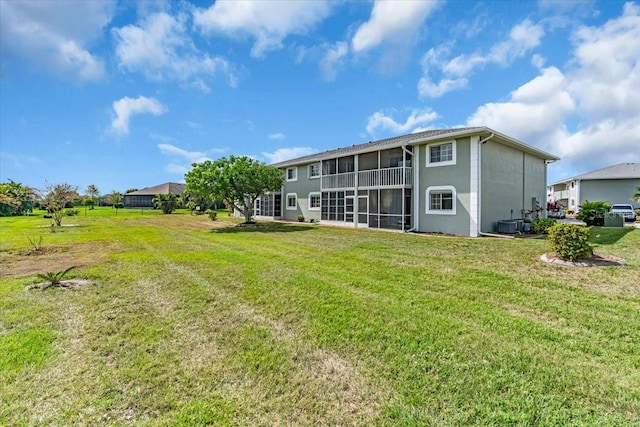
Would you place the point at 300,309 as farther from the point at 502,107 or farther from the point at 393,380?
the point at 502,107

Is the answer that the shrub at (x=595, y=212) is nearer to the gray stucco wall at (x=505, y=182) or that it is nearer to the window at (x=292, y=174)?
the gray stucco wall at (x=505, y=182)

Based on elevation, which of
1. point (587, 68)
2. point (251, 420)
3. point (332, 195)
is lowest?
point (251, 420)

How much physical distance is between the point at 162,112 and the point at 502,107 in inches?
892

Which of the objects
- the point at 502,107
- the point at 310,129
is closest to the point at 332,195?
the point at 310,129

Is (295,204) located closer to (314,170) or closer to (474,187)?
(314,170)

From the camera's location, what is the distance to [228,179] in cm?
1939

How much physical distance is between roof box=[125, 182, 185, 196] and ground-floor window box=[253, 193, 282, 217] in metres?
33.3

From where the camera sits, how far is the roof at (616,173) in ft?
96.5

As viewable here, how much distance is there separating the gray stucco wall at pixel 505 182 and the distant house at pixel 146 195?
54212 mm

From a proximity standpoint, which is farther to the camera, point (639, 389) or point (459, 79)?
point (459, 79)

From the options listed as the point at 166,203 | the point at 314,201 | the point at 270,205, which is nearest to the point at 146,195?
the point at 166,203

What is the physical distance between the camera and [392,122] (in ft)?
75.7

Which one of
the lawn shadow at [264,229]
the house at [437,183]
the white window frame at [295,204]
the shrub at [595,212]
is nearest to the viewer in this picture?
the house at [437,183]

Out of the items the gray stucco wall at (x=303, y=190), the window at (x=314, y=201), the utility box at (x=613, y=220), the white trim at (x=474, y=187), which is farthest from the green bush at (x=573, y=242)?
the window at (x=314, y=201)
